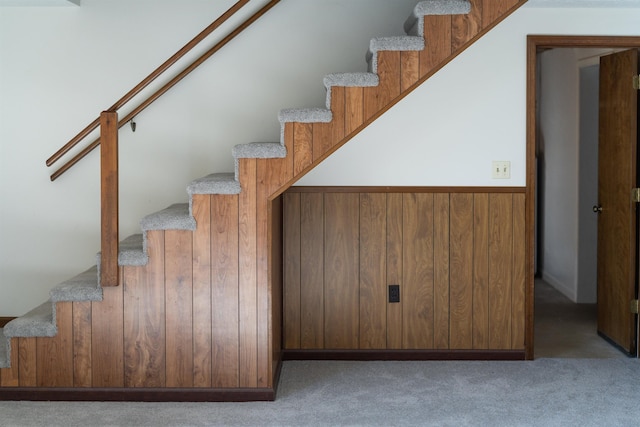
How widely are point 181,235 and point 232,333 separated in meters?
0.57

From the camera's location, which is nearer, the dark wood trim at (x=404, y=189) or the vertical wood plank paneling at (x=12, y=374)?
the vertical wood plank paneling at (x=12, y=374)

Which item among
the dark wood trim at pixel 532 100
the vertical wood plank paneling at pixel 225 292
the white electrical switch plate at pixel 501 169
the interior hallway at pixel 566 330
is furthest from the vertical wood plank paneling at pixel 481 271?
the vertical wood plank paneling at pixel 225 292

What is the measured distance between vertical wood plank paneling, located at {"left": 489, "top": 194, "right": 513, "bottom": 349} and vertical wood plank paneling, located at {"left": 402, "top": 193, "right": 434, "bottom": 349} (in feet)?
1.21

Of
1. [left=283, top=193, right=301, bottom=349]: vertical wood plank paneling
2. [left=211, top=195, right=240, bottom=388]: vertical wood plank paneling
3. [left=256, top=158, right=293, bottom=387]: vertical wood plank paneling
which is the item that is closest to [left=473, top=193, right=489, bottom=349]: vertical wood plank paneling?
[left=283, top=193, right=301, bottom=349]: vertical wood plank paneling

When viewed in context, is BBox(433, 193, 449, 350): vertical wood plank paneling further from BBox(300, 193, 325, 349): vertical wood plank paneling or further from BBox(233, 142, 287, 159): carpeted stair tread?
BBox(233, 142, 287, 159): carpeted stair tread

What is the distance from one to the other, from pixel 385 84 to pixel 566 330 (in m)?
2.78

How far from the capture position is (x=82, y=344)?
14.3 feet

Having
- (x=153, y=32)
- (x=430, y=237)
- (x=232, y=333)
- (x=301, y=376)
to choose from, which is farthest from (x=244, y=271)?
(x=153, y=32)

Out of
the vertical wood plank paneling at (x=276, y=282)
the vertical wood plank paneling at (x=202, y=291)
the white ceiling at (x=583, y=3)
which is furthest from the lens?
the white ceiling at (x=583, y=3)

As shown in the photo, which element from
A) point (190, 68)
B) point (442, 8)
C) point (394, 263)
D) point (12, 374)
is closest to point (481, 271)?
point (394, 263)

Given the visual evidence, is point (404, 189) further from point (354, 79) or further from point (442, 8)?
point (442, 8)

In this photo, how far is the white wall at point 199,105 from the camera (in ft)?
16.9

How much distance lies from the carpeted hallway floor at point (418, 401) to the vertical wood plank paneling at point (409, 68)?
163cm

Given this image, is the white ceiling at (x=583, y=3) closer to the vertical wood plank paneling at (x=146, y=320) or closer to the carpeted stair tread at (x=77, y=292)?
the vertical wood plank paneling at (x=146, y=320)
